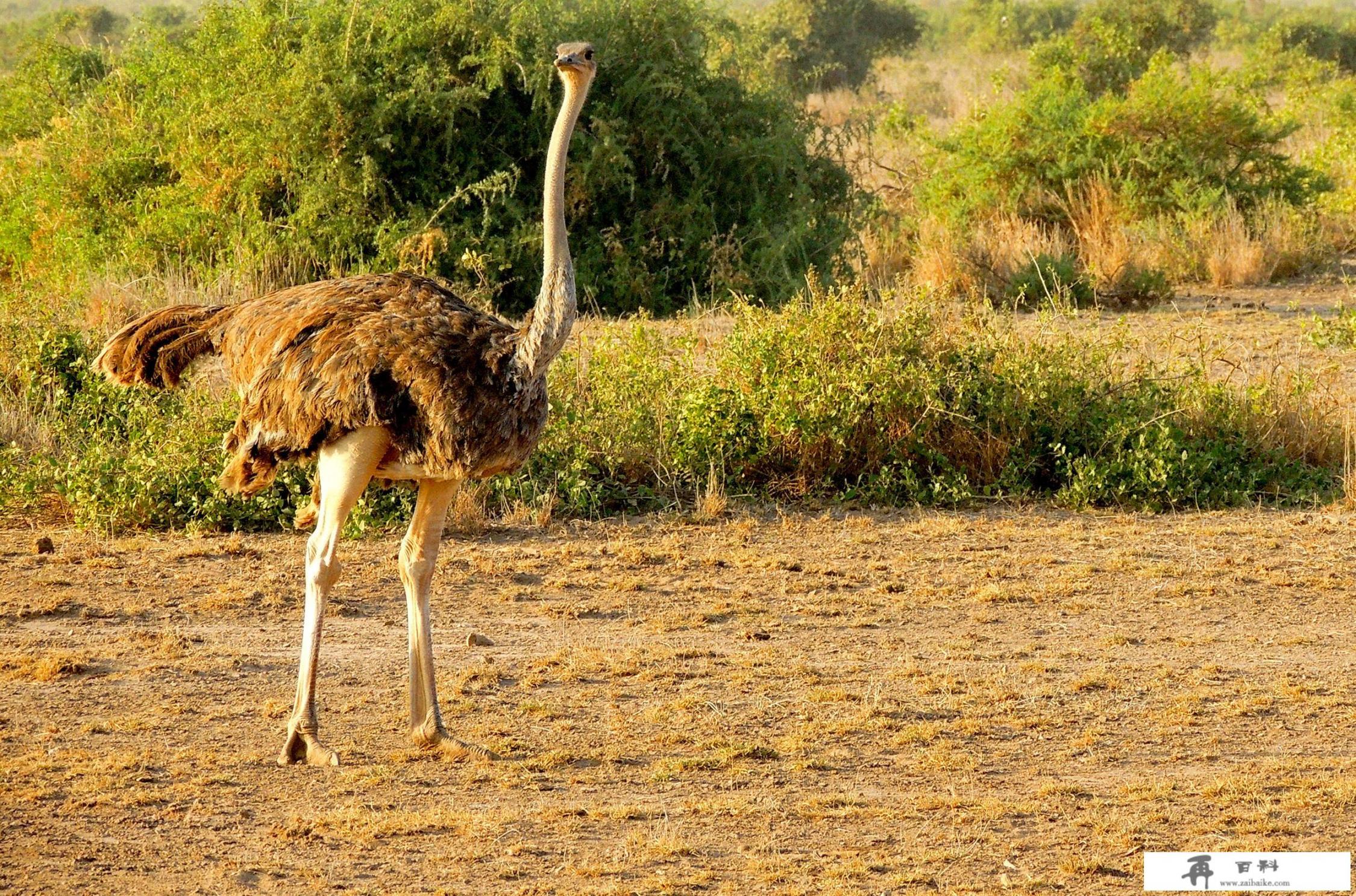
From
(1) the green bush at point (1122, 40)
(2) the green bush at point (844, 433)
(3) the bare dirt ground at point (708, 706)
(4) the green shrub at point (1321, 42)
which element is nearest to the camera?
(3) the bare dirt ground at point (708, 706)

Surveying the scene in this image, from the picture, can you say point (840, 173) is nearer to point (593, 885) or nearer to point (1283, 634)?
point (1283, 634)

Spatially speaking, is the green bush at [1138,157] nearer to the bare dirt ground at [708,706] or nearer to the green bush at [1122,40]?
the green bush at [1122,40]

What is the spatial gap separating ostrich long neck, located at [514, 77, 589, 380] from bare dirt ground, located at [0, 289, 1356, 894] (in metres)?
1.19

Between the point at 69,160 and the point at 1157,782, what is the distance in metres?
9.72

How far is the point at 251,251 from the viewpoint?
10.6 m

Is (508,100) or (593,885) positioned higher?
(508,100)

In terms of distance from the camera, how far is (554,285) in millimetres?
4684

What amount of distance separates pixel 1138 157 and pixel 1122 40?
574cm

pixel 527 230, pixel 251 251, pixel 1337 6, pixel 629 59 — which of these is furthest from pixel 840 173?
pixel 1337 6

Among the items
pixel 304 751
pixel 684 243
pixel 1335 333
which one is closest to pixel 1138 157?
pixel 1335 333

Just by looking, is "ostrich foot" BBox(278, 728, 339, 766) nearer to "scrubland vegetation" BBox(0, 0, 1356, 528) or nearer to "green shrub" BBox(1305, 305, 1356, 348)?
"scrubland vegetation" BBox(0, 0, 1356, 528)

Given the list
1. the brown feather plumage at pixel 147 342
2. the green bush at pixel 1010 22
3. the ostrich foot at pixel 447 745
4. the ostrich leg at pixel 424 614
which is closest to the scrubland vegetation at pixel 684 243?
the brown feather plumage at pixel 147 342

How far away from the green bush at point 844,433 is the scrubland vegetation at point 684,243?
0.06ft

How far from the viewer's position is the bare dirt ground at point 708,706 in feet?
13.9
